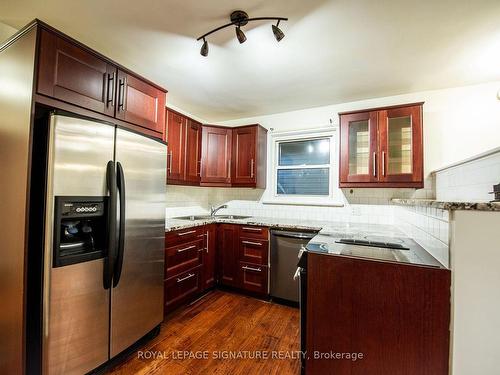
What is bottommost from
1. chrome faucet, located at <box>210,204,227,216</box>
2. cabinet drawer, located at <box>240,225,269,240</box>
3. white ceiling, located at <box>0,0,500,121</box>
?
cabinet drawer, located at <box>240,225,269,240</box>

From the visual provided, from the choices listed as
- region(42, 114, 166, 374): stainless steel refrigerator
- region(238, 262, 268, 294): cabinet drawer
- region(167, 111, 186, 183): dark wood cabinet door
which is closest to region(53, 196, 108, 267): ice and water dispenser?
region(42, 114, 166, 374): stainless steel refrigerator

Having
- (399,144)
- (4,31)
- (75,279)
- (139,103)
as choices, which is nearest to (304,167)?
(399,144)

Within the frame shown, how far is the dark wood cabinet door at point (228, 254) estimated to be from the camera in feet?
9.25

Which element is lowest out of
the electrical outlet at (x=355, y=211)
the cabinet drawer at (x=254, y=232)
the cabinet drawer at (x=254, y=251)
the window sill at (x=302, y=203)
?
the cabinet drawer at (x=254, y=251)

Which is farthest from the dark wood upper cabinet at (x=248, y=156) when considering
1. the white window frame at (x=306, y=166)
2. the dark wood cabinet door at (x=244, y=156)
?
the white window frame at (x=306, y=166)

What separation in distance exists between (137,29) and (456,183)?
297 centimetres

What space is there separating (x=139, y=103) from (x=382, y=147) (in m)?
2.39

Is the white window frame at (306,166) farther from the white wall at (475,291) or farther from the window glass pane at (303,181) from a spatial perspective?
the white wall at (475,291)

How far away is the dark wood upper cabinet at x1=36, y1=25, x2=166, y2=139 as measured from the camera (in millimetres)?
1285

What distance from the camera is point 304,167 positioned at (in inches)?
128

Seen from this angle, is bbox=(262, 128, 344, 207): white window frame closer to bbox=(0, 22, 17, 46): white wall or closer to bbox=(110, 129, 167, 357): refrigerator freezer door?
bbox=(110, 129, 167, 357): refrigerator freezer door

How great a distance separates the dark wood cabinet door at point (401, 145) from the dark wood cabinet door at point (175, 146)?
2.25 meters

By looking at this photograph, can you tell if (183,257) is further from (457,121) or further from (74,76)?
(457,121)

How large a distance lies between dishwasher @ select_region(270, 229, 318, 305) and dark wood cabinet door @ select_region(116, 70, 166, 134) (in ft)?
5.51
